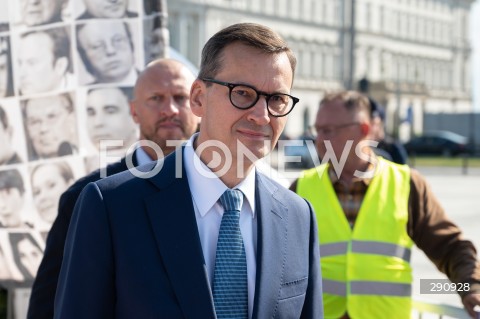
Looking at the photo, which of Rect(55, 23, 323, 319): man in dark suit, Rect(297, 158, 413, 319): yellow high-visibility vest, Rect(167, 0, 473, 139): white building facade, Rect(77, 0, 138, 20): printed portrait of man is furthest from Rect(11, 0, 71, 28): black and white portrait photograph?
Rect(167, 0, 473, 139): white building facade

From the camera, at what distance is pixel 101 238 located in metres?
2.23

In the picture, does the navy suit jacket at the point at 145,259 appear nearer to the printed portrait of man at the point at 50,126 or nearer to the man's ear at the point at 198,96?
the man's ear at the point at 198,96

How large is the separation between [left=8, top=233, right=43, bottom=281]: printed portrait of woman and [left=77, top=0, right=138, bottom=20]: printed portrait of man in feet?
4.35

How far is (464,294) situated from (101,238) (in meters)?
1.91

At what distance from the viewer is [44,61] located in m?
4.71

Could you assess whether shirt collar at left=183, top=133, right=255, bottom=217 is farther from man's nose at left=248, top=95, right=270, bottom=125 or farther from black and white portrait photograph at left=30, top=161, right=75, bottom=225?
black and white portrait photograph at left=30, top=161, right=75, bottom=225

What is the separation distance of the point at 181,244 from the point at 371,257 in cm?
194

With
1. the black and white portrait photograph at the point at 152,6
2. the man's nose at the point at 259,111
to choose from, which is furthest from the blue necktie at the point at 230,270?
the black and white portrait photograph at the point at 152,6

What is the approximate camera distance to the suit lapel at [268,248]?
2.33 m

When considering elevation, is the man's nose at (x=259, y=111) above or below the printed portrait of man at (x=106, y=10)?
below

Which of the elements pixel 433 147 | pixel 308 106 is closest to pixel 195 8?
pixel 308 106

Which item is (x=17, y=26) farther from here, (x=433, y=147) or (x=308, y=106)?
(x=308, y=106)

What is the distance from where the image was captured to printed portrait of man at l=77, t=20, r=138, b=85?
4.81m

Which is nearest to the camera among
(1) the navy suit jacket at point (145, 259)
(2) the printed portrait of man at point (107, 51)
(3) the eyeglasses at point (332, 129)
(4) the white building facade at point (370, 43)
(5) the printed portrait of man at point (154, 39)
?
(1) the navy suit jacket at point (145, 259)
